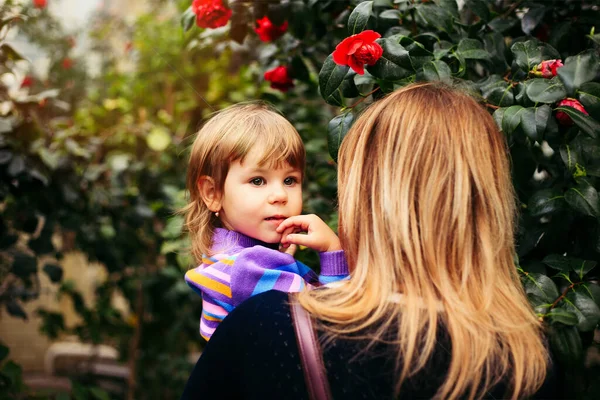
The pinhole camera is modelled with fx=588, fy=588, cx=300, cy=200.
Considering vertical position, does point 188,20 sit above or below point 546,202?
above

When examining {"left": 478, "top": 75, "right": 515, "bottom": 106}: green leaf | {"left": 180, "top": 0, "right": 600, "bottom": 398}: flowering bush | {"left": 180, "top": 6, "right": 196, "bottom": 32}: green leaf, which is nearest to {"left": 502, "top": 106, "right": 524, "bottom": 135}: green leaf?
{"left": 180, "top": 0, "right": 600, "bottom": 398}: flowering bush

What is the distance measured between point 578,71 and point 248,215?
817mm

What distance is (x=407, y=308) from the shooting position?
102 centimetres

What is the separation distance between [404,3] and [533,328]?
97 cm

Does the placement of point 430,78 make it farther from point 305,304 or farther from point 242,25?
point 242,25

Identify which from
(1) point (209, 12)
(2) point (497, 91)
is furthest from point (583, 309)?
(1) point (209, 12)

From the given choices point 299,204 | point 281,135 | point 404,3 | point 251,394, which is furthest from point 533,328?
point 404,3

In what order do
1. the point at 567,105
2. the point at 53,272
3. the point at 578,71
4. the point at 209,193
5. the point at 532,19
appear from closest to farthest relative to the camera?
the point at 578,71 → the point at 567,105 → the point at 209,193 → the point at 532,19 → the point at 53,272

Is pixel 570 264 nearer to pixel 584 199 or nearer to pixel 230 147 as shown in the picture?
pixel 584 199

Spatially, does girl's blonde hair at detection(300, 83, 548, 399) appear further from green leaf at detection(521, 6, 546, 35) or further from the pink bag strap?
green leaf at detection(521, 6, 546, 35)

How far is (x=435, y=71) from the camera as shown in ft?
4.75

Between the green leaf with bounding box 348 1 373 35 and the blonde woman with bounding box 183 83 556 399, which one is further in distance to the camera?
the green leaf with bounding box 348 1 373 35

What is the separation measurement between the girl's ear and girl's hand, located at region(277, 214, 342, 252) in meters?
0.22

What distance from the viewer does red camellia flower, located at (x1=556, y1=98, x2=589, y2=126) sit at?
135cm
